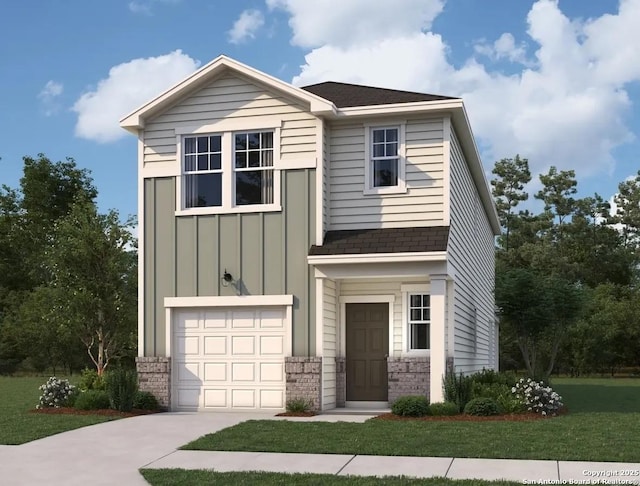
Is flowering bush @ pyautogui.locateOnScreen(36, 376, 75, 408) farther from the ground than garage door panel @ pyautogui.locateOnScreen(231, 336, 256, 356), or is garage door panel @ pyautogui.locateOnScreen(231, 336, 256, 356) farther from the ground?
garage door panel @ pyautogui.locateOnScreen(231, 336, 256, 356)

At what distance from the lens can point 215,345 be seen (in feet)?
57.8

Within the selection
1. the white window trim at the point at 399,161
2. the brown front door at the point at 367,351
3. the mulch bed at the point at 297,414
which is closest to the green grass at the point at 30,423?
the mulch bed at the point at 297,414

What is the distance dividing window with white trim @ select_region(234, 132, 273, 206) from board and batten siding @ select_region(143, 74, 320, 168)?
0.37m

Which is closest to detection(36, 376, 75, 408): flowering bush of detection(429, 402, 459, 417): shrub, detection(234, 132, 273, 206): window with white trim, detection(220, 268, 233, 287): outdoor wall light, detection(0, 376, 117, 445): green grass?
detection(0, 376, 117, 445): green grass

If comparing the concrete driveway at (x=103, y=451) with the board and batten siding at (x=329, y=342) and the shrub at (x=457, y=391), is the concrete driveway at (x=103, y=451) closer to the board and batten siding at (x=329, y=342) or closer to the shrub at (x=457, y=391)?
the board and batten siding at (x=329, y=342)

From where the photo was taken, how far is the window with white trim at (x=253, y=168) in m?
17.5

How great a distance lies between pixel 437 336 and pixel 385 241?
6.91ft

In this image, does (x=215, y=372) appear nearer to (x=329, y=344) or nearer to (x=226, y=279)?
(x=226, y=279)

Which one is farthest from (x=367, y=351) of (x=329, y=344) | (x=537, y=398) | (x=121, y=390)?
(x=121, y=390)

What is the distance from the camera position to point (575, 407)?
19438 mm

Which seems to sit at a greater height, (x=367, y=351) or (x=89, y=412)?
(x=367, y=351)

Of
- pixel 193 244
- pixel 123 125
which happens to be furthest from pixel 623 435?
pixel 123 125

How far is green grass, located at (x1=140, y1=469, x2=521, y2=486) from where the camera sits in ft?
30.5

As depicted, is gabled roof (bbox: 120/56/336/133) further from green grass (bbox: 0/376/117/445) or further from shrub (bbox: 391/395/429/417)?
green grass (bbox: 0/376/117/445)
